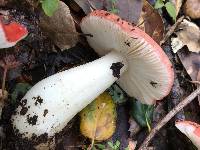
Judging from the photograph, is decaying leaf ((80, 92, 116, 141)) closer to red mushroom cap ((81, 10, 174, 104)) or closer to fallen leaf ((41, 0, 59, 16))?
red mushroom cap ((81, 10, 174, 104))

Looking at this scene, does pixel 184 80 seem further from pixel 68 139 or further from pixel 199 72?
pixel 68 139

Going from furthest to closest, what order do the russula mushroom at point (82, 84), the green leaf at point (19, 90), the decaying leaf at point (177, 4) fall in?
the decaying leaf at point (177, 4) → the green leaf at point (19, 90) → the russula mushroom at point (82, 84)

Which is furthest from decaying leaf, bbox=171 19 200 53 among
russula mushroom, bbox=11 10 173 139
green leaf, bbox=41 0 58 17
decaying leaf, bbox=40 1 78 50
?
green leaf, bbox=41 0 58 17

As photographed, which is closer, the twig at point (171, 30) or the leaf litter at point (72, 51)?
the leaf litter at point (72, 51)

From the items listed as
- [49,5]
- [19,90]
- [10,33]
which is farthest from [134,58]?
[10,33]

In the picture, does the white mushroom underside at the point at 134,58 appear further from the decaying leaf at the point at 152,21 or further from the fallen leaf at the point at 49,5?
the decaying leaf at the point at 152,21

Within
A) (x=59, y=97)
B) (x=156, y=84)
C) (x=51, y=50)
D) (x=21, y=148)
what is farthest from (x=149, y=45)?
(x=21, y=148)

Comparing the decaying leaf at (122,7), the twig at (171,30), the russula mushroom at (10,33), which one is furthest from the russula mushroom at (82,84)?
the twig at (171,30)
